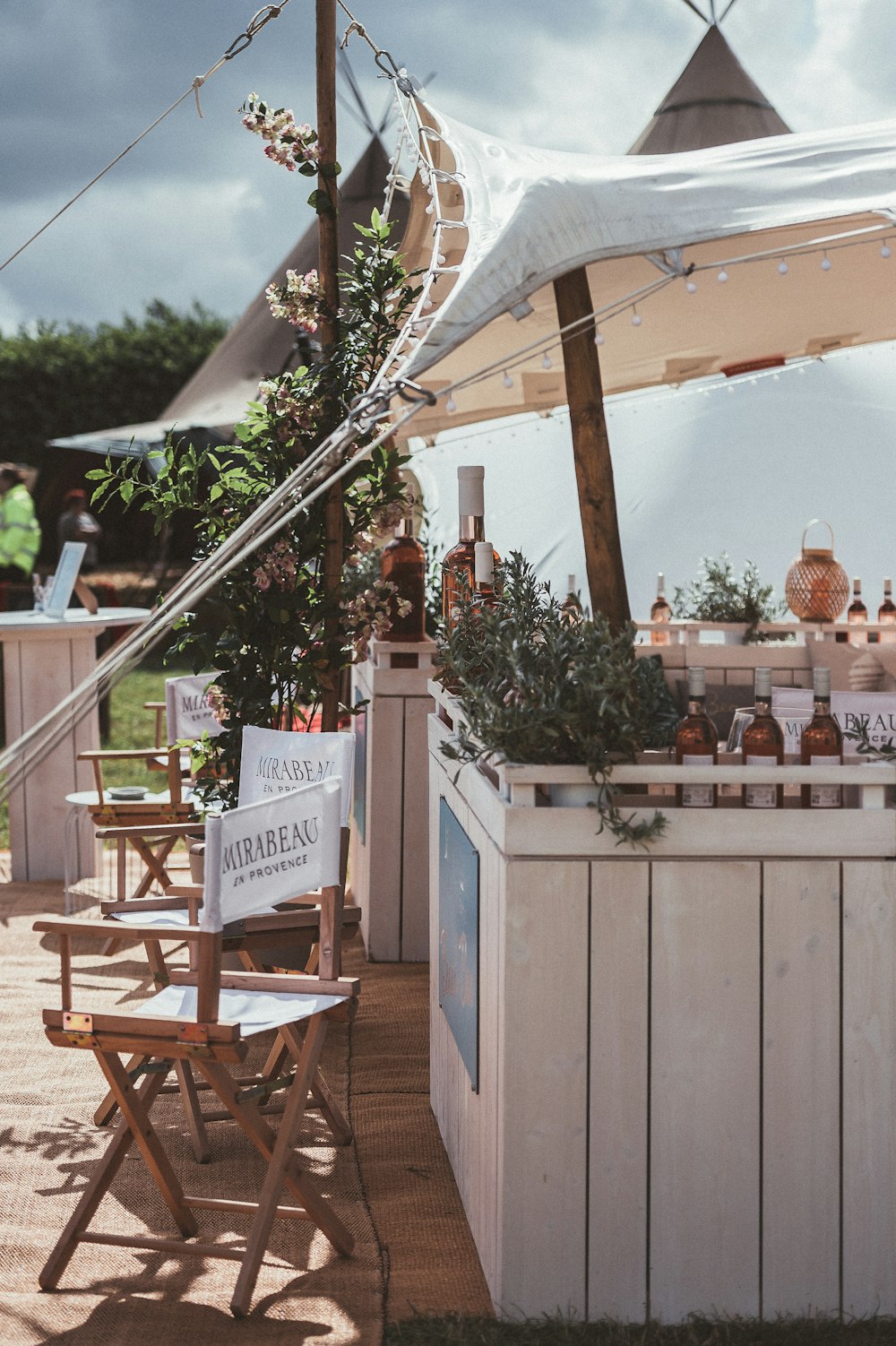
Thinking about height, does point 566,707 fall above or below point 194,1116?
above

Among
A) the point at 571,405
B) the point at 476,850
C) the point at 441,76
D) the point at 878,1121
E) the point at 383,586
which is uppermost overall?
the point at 441,76

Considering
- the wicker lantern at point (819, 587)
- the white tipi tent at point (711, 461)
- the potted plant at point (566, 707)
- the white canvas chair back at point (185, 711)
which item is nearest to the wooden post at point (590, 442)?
the potted plant at point (566, 707)

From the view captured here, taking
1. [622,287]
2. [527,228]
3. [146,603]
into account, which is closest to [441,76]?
[146,603]

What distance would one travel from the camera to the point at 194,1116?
2.91 m

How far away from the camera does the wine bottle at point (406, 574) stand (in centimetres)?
414

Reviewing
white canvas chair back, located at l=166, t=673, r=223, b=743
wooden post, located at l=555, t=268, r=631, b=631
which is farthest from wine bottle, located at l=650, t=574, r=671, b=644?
wooden post, located at l=555, t=268, r=631, b=631

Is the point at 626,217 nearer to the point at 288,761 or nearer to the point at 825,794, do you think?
Answer: the point at 825,794

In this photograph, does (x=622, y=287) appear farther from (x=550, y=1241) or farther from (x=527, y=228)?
(x=550, y=1241)

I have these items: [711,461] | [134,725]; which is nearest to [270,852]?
[711,461]

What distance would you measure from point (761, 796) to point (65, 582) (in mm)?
4255

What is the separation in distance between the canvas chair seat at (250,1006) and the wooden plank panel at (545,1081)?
471 millimetres

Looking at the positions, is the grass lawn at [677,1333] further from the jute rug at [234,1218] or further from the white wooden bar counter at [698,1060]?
the jute rug at [234,1218]

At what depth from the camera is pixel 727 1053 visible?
6.94ft

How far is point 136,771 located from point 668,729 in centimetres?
635
